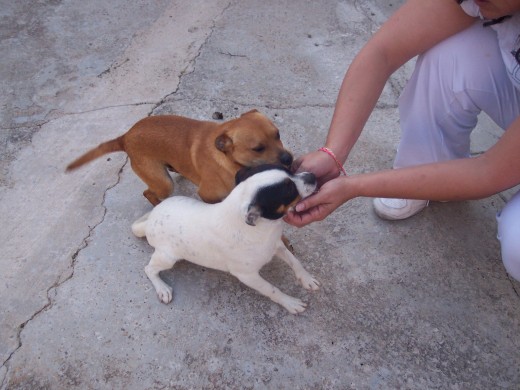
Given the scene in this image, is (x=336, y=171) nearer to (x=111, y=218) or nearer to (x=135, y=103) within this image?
(x=111, y=218)

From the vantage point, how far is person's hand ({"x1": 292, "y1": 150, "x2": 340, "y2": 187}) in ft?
7.11

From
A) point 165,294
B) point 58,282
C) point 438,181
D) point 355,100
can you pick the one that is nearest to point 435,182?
point 438,181

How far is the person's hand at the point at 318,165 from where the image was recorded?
2.17 metres

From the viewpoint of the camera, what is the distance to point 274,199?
1826 mm

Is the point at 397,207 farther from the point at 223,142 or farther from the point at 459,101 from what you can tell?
the point at 223,142

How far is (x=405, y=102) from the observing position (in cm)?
251

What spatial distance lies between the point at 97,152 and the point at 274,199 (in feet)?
3.93

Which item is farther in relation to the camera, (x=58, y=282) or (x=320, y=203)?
(x=58, y=282)

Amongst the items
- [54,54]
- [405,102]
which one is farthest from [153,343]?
[54,54]

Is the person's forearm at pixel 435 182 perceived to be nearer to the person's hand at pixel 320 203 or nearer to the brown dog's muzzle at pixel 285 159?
the person's hand at pixel 320 203

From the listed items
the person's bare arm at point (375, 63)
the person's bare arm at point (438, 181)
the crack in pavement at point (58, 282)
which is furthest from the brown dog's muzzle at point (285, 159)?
the crack in pavement at point (58, 282)

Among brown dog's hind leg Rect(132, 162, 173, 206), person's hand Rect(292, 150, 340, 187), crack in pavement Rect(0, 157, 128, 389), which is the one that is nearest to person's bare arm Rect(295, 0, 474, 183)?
person's hand Rect(292, 150, 340, 187)

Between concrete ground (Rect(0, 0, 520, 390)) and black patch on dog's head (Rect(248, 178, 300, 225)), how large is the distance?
2.19 feet

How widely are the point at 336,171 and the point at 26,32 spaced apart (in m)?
3.28
